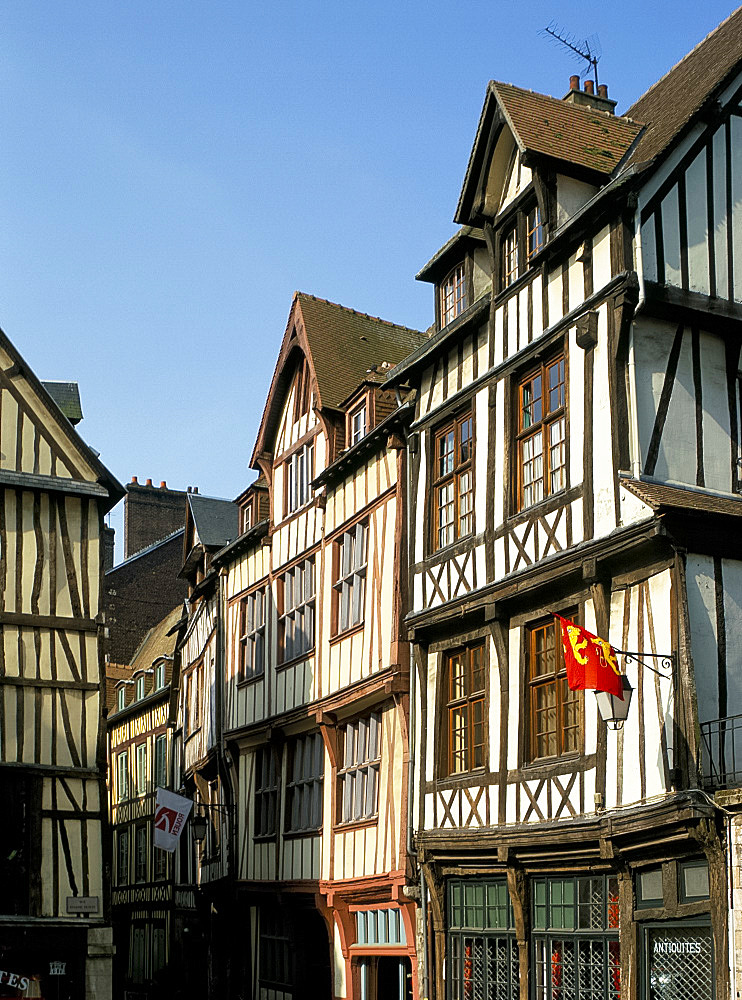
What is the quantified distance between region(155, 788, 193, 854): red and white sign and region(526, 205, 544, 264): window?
10.5 meters

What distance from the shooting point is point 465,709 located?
1538 cm

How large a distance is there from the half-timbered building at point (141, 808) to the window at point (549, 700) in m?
18.2

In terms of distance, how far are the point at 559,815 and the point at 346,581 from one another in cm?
685

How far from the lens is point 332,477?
20.1 metres

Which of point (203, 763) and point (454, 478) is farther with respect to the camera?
point (203, 763)

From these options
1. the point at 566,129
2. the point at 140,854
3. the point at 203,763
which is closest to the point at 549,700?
the point at 566,129

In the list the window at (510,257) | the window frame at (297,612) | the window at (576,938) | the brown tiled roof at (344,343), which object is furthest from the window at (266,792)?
the window at (510,257)

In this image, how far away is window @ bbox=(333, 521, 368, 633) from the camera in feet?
62.1

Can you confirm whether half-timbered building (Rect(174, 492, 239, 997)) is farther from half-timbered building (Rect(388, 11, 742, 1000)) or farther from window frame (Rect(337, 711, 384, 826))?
half-timbered building (Rect(388, 11, 742, 1000))

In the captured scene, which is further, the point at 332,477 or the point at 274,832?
the point at 274,832

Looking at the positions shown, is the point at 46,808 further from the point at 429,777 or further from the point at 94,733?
the point at 429,777

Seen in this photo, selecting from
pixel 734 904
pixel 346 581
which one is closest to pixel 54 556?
pixel 346 581

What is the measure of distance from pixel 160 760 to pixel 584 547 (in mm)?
22326

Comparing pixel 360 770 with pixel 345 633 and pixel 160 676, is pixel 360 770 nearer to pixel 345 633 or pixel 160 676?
pixel 345 633
